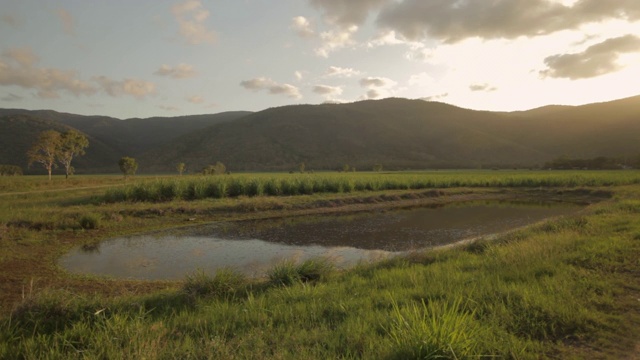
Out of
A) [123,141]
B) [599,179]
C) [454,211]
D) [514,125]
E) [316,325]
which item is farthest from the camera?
[123,141]

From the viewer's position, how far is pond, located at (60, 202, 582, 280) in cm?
1251

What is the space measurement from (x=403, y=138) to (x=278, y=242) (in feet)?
369

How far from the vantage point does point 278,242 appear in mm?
16438

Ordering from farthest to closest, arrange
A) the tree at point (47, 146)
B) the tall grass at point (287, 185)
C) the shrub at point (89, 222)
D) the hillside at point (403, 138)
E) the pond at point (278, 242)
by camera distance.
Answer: the hillside at point (403, 138) < the tree at point (47, 146) < the tall grass at point (287, 185) < the shrub at point (89, 222) < the pond at point (278, 242)

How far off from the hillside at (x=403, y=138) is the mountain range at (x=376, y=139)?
30 cm

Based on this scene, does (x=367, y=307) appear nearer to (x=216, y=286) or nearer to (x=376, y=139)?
(x=216, y=286)

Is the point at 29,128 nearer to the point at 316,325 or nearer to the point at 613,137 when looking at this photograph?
the point at 316,325

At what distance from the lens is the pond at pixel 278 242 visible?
12513 millimetres

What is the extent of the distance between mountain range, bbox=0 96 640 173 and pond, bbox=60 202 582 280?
248 ft

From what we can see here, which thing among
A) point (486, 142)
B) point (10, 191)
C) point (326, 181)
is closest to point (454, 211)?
point (326, 181)

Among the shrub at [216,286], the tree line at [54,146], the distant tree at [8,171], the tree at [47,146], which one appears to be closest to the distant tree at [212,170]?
the tree line at [54,146]

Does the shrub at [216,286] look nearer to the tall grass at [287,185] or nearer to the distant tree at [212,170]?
the tall grass at [287,185]

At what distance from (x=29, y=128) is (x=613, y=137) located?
164049mm

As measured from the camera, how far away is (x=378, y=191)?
34.5 meters
